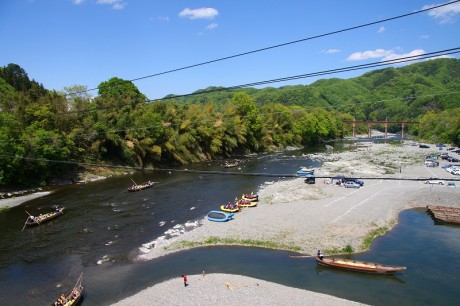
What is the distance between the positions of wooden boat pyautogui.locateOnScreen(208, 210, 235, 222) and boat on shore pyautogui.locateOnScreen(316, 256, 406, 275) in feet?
39.5

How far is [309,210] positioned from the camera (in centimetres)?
3659

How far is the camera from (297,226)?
31547 millimetres

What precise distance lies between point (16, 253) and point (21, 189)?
23.6 metres

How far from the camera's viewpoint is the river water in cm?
2167

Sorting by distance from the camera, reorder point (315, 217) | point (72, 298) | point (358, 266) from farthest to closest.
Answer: point (315, 217) < point (358, 266) < point (72, 298)

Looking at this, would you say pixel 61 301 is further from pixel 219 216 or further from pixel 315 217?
pixel 315 217

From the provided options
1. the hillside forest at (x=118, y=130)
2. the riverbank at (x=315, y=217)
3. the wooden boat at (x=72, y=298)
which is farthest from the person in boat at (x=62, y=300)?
the hillside forest at (x=118, y=130)

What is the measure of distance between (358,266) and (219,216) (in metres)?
15.6

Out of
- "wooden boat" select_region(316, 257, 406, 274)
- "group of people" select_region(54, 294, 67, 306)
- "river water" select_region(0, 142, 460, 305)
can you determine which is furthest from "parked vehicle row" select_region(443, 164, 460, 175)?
"group of people" select_region(54, 294, 67, 306)

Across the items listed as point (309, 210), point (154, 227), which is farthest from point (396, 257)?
point (154, 227)

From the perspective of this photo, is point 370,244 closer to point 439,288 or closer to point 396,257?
point 396,257

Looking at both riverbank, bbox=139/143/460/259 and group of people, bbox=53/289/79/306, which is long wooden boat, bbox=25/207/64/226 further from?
group of people, bbox=53/289/79/306

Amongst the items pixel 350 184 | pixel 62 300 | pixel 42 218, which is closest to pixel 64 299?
pixel 62 300

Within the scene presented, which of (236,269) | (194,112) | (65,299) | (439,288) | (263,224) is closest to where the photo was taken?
(65,299)
